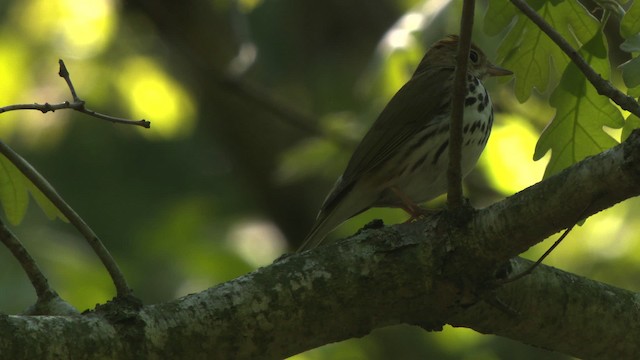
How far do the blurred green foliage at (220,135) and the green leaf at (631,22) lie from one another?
7.13 feet

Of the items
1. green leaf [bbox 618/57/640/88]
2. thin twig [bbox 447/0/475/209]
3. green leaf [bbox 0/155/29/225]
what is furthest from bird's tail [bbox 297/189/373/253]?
green leaf [bbox 618/57/640/88]

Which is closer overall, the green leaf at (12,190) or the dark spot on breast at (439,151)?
the green leaf at (12,190)

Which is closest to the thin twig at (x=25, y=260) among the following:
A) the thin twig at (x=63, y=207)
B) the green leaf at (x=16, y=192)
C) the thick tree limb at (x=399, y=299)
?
the thin twig at (x=63, y=207)

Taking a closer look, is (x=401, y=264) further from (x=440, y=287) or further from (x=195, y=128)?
(x=195, y=128)

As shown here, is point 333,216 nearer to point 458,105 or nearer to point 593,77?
point 458,105

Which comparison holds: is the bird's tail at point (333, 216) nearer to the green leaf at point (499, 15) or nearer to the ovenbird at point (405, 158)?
the ovenbird at point (405, 158)

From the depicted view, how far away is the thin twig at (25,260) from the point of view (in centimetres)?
275

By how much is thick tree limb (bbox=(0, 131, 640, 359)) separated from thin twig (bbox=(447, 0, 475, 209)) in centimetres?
7

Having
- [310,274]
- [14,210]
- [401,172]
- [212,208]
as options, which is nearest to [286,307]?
[310,274]

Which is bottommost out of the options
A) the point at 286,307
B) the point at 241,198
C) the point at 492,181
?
the point at 286,307

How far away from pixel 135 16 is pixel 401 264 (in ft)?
17.7

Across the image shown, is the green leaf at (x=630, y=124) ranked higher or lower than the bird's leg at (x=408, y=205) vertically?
lower

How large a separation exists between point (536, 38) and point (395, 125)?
43.9 inches

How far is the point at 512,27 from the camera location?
323cm
